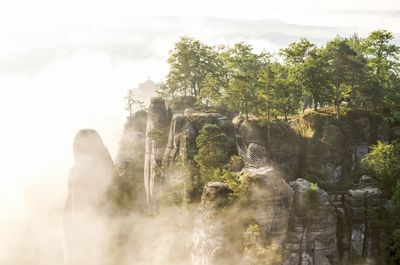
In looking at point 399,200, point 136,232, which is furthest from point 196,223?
point 136,232

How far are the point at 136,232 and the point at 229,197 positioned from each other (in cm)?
3461

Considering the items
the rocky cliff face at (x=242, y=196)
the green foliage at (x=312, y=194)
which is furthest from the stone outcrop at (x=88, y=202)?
the green foliage at (x=312, y=194)

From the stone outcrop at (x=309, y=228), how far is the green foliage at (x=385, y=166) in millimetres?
10762

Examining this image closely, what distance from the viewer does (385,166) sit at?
59.5 meters

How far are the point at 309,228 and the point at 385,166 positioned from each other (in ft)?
49.3

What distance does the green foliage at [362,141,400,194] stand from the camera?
59.3 metres

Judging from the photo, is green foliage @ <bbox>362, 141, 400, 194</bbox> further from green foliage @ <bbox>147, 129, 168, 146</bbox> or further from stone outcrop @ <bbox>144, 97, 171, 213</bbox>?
stone outcrop @ <bbox>144, 97, 171, 213</bbox>

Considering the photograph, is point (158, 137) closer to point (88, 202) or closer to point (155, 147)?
point (155, 147)

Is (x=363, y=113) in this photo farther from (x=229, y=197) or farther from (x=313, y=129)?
(x=229, y=197)

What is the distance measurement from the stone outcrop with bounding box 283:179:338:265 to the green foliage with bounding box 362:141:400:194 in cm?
1076

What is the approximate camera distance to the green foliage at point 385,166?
194ft

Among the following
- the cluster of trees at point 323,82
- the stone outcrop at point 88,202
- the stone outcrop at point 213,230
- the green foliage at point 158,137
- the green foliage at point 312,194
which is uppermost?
the cluster of trees at point 323,82

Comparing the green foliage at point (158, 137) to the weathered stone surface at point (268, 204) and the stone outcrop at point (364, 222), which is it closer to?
the weathered stone surface at point (268, 204)

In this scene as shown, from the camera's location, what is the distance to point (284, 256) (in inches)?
1991
